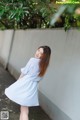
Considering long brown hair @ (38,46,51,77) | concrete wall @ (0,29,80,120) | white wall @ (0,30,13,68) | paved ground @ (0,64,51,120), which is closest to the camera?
long brown hair @ (38,46,51,77)

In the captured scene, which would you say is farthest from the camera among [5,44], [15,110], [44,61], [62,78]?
[5,44]

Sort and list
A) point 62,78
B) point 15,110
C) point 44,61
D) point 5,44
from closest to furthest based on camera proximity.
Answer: point 44,61
point 62,78
point 15,110
point 5,44

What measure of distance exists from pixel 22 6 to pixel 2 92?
20.7 ft

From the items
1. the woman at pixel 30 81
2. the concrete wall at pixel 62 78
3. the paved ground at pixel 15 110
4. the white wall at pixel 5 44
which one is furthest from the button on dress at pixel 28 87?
the white wall at pixel 5 44

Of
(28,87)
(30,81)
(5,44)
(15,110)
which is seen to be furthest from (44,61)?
(5,44)

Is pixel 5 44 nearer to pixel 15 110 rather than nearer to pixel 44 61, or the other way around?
pixel 15 110

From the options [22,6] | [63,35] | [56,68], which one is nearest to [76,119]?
[56,68]

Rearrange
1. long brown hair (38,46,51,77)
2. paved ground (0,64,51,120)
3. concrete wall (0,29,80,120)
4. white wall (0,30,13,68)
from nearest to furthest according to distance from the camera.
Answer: long brown hair (38,46,51,77), concrete wall (0,29,80,120), paved ground (0,64,51,120), white wall (0,30,13,68)

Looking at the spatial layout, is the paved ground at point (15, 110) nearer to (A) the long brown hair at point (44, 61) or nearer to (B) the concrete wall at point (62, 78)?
(B) the concrete wall at point (62, 78)

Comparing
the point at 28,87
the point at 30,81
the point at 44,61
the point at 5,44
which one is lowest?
the point at 5,44

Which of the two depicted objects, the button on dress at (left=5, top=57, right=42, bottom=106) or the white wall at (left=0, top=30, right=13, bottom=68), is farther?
the white wall at (left=0, top=30, right=13, bottom=68)

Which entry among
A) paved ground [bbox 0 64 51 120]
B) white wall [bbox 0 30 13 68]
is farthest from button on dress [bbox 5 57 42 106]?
white wall [bbox 0 30 13 68]

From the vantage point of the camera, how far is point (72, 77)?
19.7 ft

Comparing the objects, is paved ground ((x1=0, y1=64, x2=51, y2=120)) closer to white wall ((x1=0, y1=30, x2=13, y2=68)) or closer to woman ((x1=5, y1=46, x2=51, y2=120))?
woman ((x1=5, y1=46, x2=51, y2=120))
